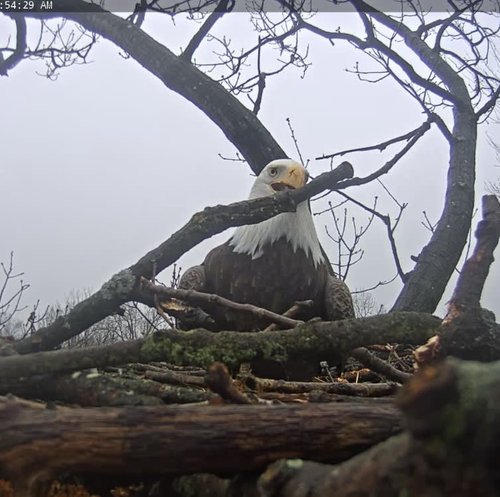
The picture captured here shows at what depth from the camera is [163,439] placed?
275 mm

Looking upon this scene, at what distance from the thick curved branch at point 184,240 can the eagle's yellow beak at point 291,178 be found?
349 millimetres

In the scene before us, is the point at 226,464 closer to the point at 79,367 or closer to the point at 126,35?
the point at 79,367

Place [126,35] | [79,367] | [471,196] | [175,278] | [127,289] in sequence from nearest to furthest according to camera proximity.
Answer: [79,367]
[127,289]
[175,278]
[471,196]
[126,35]

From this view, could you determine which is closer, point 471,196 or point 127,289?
point 127,289

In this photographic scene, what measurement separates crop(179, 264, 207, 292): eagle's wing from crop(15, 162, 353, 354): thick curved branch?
0.23 m

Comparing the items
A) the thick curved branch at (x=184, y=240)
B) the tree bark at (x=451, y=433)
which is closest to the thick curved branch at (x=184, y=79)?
the thick curved branch at (x=184, y=240)

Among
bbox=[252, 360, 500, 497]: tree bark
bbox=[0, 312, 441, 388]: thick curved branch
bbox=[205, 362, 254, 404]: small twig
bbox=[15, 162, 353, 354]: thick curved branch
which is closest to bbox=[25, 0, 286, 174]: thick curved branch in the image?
bbox=[15, 162, 353, 354]: thick curved branch

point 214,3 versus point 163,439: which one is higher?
point 214,3

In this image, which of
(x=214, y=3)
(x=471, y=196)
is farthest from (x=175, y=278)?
(x=214, y=3)

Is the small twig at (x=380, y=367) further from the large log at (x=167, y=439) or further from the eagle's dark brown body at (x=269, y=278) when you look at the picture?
the eagle's dark brown body at (x=269, y=278)

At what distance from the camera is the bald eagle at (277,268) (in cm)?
105

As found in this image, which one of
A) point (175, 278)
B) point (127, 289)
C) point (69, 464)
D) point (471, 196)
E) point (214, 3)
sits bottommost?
point (69, 464)

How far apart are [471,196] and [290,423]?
4.65 ft

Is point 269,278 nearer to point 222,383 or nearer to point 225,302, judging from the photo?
point 225,302
